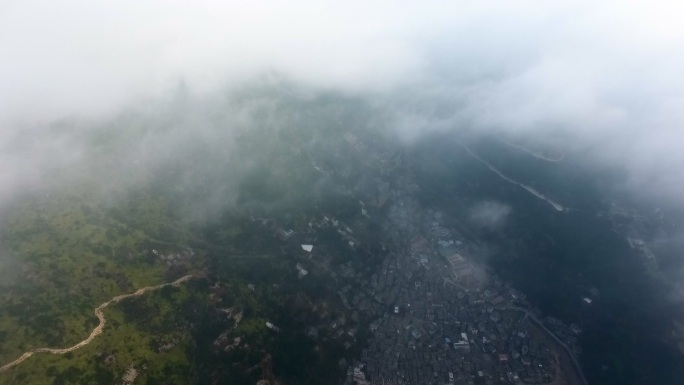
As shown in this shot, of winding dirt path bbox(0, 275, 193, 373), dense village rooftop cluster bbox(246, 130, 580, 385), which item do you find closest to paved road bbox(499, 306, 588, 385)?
dense village rooftop cluster bbox(246, 130, 580, 385)

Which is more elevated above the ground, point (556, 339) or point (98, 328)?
point (98, 328)

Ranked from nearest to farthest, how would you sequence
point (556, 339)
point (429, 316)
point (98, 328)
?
point (98, 328) < point (556, 339) < point (429, 316)

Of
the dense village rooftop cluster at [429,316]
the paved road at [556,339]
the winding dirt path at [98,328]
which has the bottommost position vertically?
the paved road at [556,339]

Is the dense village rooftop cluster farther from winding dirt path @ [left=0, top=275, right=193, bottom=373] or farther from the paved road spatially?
winding dirt path @ [left=0, top=275, right=193, bottom=373]

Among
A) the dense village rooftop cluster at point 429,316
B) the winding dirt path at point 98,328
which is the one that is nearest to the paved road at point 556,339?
the dense village rooftop cluster at point 429,316

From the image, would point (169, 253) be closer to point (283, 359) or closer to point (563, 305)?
point (283, 359)

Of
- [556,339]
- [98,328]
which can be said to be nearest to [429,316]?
[556,339]

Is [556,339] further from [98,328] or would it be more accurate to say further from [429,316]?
[98,328]

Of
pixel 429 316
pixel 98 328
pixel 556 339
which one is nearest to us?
pixel 98 328

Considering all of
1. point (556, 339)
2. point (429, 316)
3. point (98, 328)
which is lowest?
point (556, 339)

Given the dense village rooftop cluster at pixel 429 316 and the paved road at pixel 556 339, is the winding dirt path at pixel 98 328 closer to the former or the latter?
the dense village rooftop cluster at pixel 429 316

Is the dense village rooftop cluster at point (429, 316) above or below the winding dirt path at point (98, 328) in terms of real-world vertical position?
below
